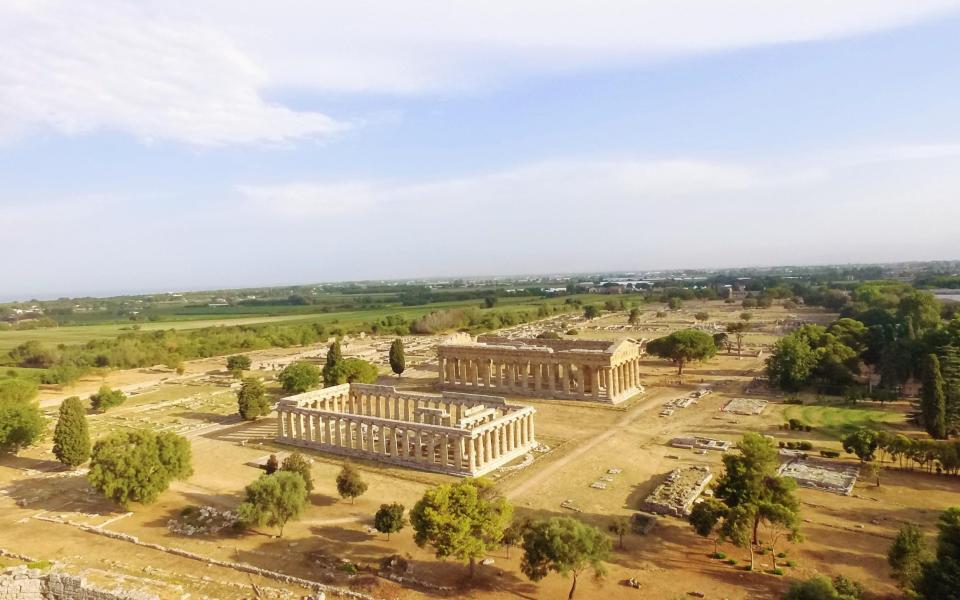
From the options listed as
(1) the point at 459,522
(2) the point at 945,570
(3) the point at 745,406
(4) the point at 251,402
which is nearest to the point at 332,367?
(4) the point at 251,402

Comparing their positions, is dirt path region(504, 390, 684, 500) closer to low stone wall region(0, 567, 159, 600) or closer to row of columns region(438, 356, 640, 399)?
row of columns region(438, 356, 640, 399)

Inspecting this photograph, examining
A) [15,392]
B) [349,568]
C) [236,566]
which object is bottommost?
[349,568]

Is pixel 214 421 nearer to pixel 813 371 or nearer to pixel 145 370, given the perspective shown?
pixel 145 370

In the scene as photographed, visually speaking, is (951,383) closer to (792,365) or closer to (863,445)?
(863,445)

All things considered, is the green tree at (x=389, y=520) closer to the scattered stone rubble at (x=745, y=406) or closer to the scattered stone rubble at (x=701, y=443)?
the scattered stone rubble at (x=701, y=443)

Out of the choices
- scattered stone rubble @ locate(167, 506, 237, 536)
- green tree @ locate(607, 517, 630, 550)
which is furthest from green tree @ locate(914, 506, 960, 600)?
scattered stone rubble @ locate(167, 506, 237, 536)

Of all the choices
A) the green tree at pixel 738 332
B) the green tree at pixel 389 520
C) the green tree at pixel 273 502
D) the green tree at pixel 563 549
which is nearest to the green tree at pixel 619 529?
the green tree at pixel 563 549
